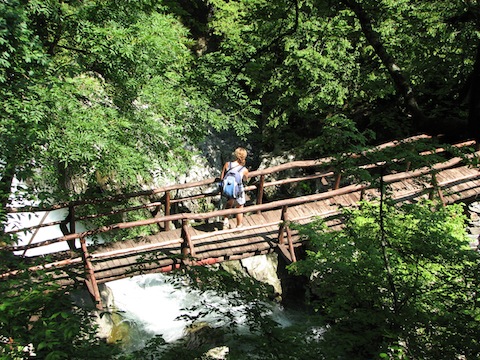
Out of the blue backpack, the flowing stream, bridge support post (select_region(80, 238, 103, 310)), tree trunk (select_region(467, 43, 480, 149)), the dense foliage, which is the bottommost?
the flowing stream

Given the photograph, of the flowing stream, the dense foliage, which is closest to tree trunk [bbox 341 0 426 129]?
the dense foliage

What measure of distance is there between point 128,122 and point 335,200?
5072 millimetres

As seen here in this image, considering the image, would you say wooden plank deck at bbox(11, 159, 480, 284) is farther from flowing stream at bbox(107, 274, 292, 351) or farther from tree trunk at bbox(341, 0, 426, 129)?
tree trunk at bbox(341, 0, 426, 129)

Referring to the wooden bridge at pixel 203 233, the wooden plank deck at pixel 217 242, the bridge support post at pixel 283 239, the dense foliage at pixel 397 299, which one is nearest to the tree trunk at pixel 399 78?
the dense foliage at pixel 397 299

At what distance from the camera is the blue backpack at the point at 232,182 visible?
280 inches

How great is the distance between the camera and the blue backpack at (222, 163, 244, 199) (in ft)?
23.3

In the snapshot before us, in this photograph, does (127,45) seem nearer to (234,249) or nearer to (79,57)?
(79,57)

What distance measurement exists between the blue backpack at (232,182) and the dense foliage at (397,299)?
153cm

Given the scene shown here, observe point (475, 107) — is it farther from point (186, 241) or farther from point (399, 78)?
point (186, 241)

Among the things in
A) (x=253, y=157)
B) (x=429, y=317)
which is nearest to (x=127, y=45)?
(x=429, y=317)

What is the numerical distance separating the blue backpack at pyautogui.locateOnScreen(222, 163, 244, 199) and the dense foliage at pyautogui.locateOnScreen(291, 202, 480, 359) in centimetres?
153

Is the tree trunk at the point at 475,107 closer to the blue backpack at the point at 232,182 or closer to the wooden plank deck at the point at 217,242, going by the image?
the wooden plank deck at the point at 217,242

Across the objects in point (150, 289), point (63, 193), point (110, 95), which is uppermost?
point (110, 95)

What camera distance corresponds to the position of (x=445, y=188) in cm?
880
